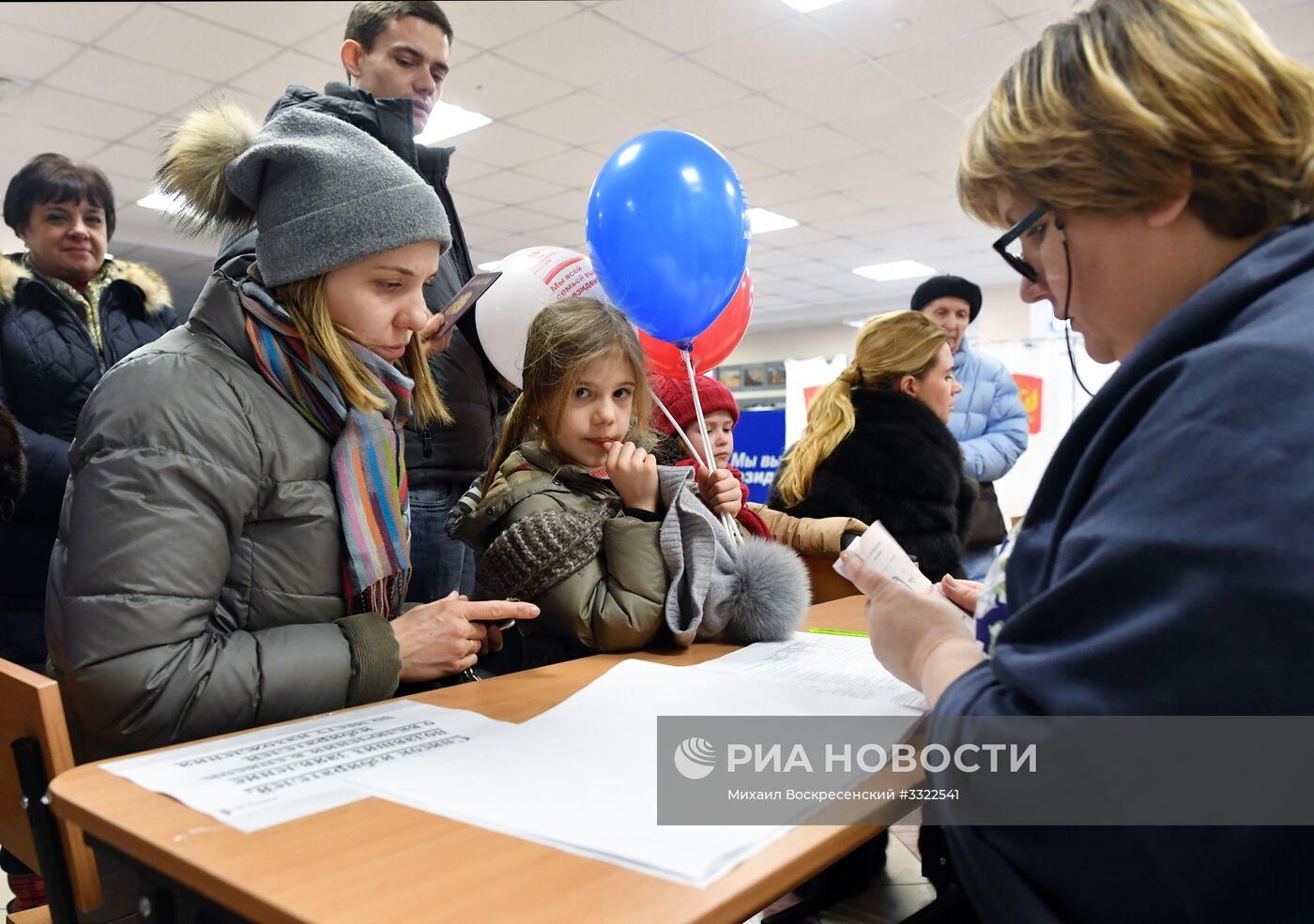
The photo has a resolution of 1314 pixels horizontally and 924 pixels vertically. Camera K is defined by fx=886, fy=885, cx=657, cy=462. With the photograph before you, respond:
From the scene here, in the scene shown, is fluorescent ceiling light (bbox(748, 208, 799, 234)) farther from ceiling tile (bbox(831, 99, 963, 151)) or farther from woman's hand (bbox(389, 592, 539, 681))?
woman's hand (bbox(389, 592, 539, 681))

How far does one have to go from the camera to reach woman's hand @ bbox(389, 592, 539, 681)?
1102 millimetres

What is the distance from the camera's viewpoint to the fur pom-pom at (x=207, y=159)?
119cm

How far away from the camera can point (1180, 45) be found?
72 cm

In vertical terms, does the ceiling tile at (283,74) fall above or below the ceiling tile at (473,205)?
above

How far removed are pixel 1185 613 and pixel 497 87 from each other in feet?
15.2

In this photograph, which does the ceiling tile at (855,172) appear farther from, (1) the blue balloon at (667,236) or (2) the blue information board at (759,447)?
(1) the blue balloon at (667,236)

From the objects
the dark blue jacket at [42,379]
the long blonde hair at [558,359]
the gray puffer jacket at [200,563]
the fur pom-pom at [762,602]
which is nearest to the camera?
the gray puffer jacket at [200,563]

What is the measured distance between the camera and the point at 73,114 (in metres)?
4.76

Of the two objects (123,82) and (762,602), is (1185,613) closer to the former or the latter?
(762,602)

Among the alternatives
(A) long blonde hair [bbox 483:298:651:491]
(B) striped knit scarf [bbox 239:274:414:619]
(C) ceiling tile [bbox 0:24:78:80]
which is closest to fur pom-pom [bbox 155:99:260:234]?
(B) striped knit scarf [bbox 239:274:414:619]

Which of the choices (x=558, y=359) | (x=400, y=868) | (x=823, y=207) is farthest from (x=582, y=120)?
(x=400, y=868)

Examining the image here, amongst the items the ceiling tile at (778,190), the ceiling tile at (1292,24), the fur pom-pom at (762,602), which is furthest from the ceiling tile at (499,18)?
the fur pom-pom at (762,602)

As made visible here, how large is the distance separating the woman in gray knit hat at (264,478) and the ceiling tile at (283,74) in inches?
135

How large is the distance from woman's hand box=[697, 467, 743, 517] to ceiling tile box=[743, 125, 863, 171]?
4118 mm
